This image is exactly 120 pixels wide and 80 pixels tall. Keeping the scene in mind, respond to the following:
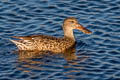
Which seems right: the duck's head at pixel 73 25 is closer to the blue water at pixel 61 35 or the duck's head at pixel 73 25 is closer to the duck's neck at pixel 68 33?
the duck's neck at pixel 68 33

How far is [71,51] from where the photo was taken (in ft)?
42.7

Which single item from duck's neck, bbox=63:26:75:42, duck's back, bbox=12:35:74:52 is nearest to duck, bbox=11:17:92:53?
duck's back, bbox=12:35:74:52

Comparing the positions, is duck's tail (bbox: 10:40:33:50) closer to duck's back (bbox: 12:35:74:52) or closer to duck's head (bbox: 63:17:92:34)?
duck's back (bbox: 12:35:74:52)

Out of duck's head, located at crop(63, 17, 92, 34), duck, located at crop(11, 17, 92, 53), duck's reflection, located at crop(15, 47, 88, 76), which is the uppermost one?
duck's head, located at crop(63, 17, 92, 34)

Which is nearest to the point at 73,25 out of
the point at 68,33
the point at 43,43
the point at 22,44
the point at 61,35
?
the point at 68,33

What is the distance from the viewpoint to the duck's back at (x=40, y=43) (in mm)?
12648

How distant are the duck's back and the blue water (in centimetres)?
31

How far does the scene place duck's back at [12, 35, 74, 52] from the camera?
12.6 meters

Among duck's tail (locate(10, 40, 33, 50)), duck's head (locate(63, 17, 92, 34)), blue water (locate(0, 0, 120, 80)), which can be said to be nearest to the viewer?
blue water (locate(0, 0, 120, 80))

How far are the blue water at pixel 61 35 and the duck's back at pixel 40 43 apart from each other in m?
0.31

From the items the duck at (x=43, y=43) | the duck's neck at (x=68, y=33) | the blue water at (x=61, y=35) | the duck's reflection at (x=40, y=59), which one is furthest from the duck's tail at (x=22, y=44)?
the duck's neck at (x=68, y=33)

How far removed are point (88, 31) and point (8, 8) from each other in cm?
380

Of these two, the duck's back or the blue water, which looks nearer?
the blue water

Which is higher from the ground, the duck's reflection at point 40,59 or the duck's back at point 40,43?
the duck's back at point 40,43
